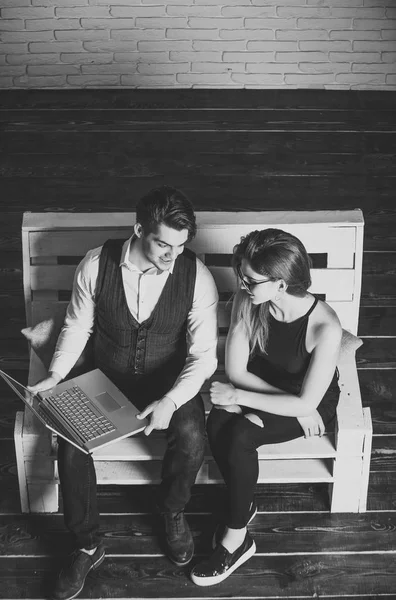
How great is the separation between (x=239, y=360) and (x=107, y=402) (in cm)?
39

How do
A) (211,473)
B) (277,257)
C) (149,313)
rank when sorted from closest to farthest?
(277,257)
(149,313)
(211,473)

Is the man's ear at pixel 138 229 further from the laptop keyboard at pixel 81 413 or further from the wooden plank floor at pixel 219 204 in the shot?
the wooden plank floor at pixel 219 204

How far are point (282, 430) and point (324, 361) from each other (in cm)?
24

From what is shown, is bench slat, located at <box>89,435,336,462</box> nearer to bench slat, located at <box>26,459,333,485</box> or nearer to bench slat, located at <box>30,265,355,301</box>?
bench slat, located at <box>26,459,333,485</box>

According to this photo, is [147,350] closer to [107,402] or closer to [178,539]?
[107,402]

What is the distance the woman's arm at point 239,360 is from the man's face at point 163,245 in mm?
240

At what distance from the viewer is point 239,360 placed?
8.61ft

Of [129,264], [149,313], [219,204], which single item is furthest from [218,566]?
[219,204]

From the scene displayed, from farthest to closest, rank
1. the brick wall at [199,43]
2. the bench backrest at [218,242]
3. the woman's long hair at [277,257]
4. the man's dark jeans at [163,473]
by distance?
the brick wall at [199,43] → the bench backrest at [218,242] → the man's dark jeans at [163,473] → the woman's long hair at [277,257]

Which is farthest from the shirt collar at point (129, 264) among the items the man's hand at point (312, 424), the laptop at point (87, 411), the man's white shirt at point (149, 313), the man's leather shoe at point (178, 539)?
the man's leather shoe at point (178, 539)

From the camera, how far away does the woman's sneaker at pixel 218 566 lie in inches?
103

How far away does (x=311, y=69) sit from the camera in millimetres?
5164

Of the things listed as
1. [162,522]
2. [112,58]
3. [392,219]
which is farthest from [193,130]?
[162,522]

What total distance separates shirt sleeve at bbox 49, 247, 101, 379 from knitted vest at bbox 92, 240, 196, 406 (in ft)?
0.07
